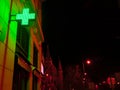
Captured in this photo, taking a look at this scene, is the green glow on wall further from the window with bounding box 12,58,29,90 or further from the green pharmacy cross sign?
the window with bounding box 12,58,29,90

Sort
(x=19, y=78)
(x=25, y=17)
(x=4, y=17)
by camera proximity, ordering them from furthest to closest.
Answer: (x=19, y=78)
(x=25, y=17)
(x=4, y=17)

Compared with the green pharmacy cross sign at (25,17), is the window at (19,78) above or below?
below

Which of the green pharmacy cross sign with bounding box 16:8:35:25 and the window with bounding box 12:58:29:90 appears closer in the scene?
the green pharmacy cross sign with bounding box 16:8:35:25

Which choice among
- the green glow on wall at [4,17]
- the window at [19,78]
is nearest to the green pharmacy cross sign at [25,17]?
the green glow on wall at [4,17]

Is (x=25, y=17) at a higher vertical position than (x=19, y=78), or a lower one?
higher

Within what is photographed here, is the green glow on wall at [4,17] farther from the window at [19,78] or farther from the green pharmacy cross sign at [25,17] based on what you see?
the window at [19,78]

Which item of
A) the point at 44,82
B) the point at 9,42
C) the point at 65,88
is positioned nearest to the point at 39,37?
the point at 44,82

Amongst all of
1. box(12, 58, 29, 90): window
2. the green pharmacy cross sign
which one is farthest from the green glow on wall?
box(12, 58, 29, 90): window

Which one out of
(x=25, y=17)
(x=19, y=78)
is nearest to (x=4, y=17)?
(x=25, y=17)

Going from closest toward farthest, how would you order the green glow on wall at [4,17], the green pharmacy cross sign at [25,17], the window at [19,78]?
the green glow on wall at [4,17]
the green pharmacy cross sign at [25,17]
the window at [19,78]

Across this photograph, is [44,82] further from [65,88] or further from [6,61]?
[65,88]

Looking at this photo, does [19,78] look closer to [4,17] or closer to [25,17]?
[25,17]

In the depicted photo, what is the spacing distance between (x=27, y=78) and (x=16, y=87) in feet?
8.34

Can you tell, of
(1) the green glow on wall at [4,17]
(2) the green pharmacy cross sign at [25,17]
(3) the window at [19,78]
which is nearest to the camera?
(1) the green glow on wall at [4,17]
